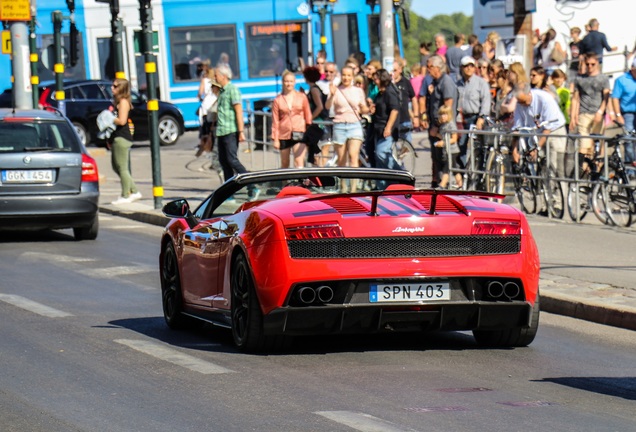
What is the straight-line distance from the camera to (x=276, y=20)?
43.2 metres

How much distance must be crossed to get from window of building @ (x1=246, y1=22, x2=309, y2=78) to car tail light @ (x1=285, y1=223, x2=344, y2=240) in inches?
1338

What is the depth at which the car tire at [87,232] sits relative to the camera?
63.6 feet

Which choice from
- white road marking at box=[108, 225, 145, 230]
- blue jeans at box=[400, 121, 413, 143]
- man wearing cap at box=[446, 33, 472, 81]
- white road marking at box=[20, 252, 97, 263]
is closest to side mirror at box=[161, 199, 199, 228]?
white road marking at box=[20, 252, 97, 263]

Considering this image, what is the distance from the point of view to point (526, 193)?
798 inches

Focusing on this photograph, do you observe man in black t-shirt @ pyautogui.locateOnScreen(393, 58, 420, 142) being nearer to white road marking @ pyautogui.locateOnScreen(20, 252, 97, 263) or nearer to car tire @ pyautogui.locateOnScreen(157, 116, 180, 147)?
white road marking @ pyautogui.locateOnScreen(20, 252, 97, 263)

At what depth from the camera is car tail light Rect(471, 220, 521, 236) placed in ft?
30.7

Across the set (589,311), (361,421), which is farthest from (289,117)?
(361,421)

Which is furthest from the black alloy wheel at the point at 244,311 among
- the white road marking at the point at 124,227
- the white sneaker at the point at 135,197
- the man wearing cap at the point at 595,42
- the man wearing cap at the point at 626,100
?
the man wearing cap at the point at 595,42

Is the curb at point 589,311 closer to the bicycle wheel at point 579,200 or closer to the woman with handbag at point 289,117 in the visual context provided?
the bicycle wheel at point 579,200

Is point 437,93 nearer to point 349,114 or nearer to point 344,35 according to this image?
point 349,114

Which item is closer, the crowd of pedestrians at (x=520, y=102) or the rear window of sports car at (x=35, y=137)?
the rear window of sports car at (x=35, y=137)

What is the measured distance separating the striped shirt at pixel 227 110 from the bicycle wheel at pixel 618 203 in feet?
19.9

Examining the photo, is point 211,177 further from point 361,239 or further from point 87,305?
point 361,239

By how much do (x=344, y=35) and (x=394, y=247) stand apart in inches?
1345
